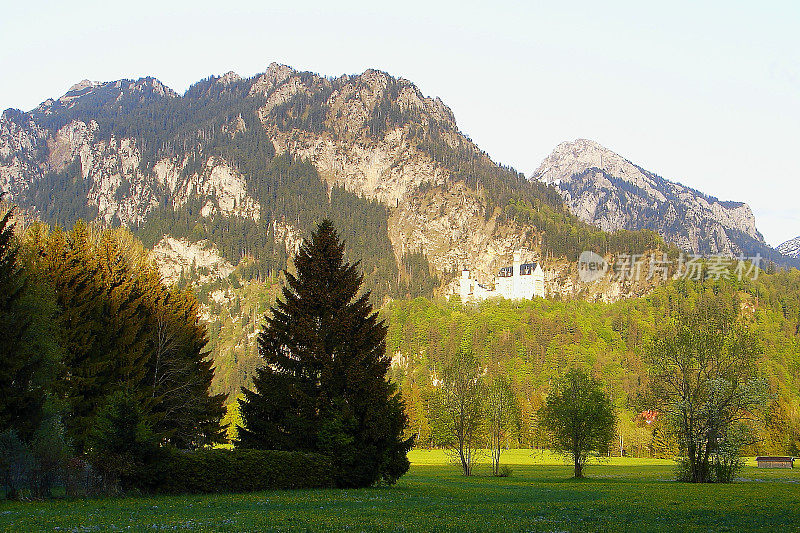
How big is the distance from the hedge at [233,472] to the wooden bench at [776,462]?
66572 mm

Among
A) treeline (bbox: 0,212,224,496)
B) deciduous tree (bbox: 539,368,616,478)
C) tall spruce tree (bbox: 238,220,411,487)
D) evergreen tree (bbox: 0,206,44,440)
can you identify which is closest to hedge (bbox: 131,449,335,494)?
treeline (bbox: 0,212,224,496)

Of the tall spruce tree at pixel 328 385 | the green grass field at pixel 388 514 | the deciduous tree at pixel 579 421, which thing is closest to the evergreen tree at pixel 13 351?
the green grass field at pixel 388 514

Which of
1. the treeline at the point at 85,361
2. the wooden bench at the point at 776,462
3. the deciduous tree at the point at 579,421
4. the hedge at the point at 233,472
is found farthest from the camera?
the wooden bench at the point at 776,462

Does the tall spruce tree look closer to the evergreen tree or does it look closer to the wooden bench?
the evergreen tree

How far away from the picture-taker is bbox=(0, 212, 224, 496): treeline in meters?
28.0

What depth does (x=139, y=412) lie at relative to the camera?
29250 millimetres

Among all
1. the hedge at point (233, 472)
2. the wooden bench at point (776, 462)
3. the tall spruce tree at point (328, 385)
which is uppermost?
the tall spruce tree at point (328, 385)

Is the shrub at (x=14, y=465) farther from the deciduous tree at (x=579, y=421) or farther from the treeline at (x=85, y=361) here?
the deciduous tree at (x=579, y=421)

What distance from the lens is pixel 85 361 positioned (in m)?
38.2

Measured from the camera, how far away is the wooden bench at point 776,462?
81081 millimetres

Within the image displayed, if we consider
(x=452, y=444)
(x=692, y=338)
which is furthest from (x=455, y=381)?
(x=692, y=338)

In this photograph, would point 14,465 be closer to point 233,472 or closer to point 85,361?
point 233,472

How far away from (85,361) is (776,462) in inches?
3059

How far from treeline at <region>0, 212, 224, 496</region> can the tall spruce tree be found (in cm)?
607
